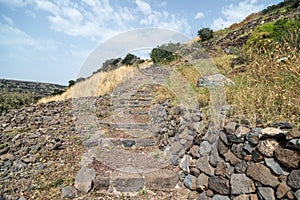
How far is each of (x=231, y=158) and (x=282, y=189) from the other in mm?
624

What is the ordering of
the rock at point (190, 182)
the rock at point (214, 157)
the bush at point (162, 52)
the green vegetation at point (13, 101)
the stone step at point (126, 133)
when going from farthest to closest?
the bush at point (162, 52) → the green vegetation at point (13, 101) → the stone step at point (126, 133) → the rock at point (190, 182) → the rock at point (214, 157)

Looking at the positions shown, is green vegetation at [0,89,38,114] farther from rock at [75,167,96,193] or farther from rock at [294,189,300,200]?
rock at [294,189,300,200]

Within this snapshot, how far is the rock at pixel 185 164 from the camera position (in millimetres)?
3222

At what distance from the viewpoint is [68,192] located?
2.94 m

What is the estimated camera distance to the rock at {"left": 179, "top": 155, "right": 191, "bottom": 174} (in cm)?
322

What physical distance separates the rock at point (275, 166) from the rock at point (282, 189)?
0.09 m

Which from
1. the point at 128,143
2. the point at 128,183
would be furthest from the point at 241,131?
the point at 128,143

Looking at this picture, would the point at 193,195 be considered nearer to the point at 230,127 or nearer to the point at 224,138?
the point at 224,138

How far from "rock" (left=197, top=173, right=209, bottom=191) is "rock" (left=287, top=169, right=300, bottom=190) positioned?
3.50 feet

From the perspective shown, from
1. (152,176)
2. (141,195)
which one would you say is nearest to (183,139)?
(152,176)

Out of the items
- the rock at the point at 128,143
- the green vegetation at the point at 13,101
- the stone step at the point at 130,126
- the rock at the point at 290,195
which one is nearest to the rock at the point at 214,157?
the rock at the point at 290,195

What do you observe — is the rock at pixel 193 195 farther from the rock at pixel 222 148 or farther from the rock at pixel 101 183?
the rock at pixel 101 183

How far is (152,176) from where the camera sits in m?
3.09

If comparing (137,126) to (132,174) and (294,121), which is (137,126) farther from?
(294,121)
